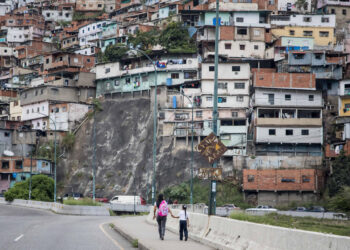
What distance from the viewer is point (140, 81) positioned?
8969 centimetres

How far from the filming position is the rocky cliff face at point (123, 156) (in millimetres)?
77000

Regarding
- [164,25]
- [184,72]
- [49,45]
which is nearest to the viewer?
[184,72]

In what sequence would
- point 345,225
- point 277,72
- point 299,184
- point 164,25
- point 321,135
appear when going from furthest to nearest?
1. point 164,25
2. point 277,72
3. point 321,135
4. point 299,184
5. point 345,225

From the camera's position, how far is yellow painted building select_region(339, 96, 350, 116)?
238ft

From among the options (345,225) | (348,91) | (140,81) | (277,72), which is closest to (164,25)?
(140,81)

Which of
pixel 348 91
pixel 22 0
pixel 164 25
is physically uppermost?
pixel 22 0

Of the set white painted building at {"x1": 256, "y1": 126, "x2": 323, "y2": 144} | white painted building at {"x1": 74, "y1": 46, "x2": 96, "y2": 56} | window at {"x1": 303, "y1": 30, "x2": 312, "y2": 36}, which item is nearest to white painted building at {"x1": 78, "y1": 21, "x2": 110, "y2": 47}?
white painted building at {"x1": 74, "y1": 46, "x2": 96, "y2": 56}

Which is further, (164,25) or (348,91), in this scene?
(164,25)

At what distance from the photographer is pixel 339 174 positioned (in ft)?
206

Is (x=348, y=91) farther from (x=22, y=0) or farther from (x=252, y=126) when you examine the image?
(x=22, y=0)

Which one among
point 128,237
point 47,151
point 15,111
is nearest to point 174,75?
point 47,151

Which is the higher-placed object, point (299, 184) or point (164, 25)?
point (164, 25)

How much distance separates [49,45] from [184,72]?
4952 centimetres

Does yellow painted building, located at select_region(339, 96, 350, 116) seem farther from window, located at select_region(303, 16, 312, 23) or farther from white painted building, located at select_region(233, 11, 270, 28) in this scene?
window, located at select_region(303, 16, 312, 23)
